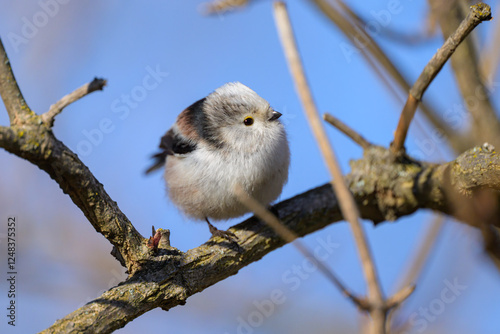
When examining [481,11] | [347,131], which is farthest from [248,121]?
[481,11]

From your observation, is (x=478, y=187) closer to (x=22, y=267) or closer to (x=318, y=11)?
(x=318, y=11)

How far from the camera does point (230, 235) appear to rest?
2.32 m

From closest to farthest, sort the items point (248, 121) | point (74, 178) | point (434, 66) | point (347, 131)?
point (74, 178), point (434, 66), point (347, 131), point (248, 121)

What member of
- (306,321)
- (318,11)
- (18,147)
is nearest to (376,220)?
(318,11)

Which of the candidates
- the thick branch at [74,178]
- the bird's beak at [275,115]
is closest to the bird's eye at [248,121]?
the bird's beak at [275,115]

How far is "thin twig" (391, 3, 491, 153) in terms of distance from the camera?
1.56 meters

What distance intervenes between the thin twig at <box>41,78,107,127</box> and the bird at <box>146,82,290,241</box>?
3.66 feet

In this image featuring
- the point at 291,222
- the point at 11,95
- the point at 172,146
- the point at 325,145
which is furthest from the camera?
the point at 172,146

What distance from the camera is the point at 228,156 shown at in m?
2.52

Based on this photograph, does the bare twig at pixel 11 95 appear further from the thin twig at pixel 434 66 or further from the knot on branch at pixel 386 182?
the knot on branch at pixel 386 182

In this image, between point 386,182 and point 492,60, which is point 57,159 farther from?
point 492,60

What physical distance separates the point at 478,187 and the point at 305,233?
934 mm

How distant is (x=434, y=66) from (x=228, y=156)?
1152mm

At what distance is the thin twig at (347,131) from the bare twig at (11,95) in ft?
4.29
